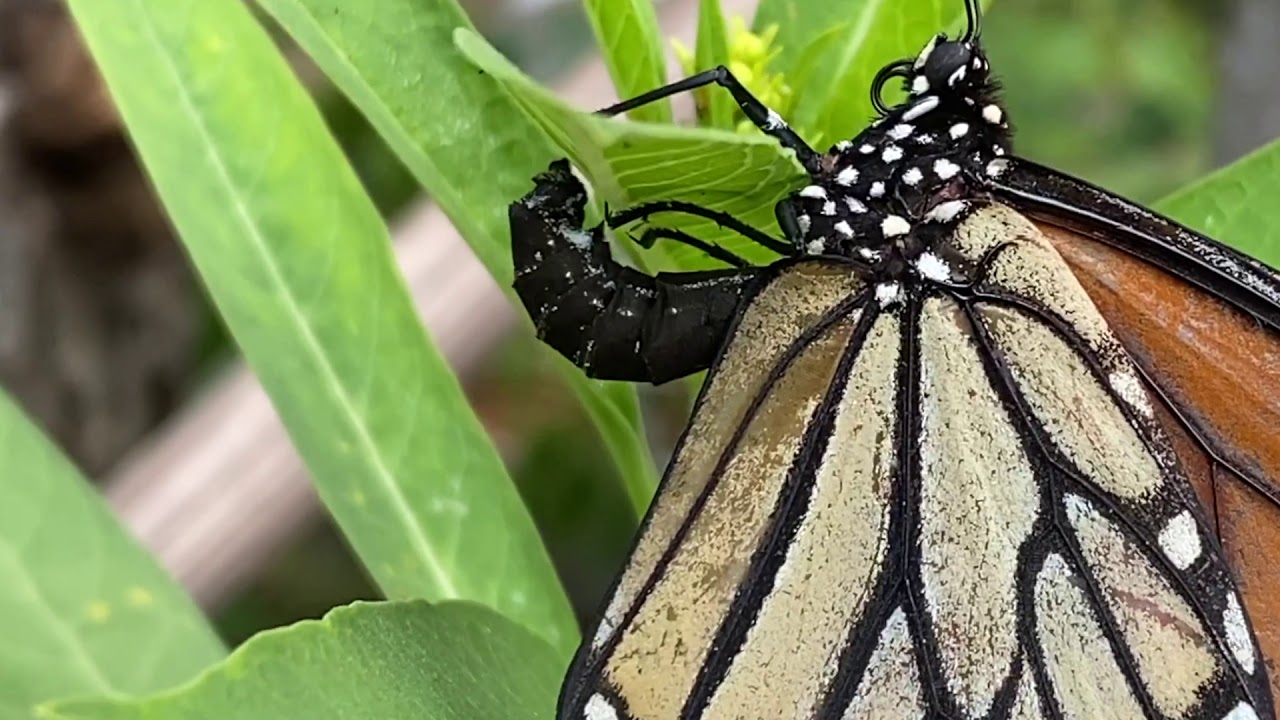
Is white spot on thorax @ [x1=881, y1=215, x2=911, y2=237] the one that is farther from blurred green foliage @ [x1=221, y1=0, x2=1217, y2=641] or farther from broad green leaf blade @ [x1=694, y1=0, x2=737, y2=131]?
blurred green foliage @ [x1=221, y1=0, x2=1217, y2=641]

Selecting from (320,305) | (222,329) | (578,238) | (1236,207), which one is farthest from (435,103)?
(222,329)

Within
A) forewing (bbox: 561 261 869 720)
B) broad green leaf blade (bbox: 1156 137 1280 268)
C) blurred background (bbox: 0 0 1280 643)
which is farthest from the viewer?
blurred background (bbox: 0 0 1280 643)

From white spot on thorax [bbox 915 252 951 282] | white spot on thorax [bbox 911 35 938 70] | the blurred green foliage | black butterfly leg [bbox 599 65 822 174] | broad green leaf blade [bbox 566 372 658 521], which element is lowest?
broad green leaf blade [bbox 566 372 658 521]

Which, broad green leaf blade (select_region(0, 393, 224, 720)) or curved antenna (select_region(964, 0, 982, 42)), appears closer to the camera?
curved antenna (select_region(964, 0, 982, 42))

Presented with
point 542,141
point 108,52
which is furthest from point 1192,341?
point 108,52

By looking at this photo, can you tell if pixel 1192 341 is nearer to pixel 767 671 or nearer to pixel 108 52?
pixel 767 671

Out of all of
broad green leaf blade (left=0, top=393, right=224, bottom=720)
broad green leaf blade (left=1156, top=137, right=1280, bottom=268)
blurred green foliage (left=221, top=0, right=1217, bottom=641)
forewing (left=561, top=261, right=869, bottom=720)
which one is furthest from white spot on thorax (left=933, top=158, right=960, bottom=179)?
blurred green foliage (left=221, top=0, right=1217, bottom=641)
